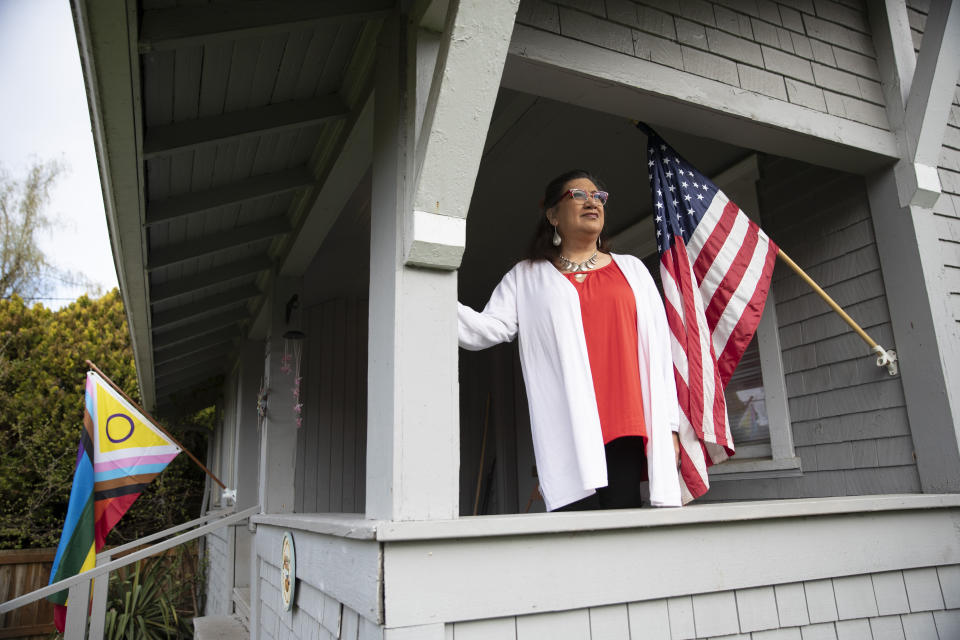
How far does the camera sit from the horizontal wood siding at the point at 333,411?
5.18 m

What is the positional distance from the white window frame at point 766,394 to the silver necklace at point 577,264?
1150 mm

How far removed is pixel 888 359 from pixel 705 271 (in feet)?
2.53

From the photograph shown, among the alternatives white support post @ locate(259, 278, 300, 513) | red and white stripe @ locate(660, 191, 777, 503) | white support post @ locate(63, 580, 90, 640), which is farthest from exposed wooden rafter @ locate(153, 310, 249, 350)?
red and white stripe @ locate(660, 191, 777, 503)

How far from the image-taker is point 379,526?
1472mm

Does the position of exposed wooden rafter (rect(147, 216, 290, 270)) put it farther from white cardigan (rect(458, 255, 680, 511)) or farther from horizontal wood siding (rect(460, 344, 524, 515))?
horizontal wood siding (rect(460, 344, 524, 515))

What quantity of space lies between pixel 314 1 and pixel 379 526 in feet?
4.84

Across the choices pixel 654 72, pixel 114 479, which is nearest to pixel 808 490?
pixel 654 72

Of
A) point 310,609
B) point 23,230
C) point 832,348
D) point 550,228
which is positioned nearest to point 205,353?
point 310,609

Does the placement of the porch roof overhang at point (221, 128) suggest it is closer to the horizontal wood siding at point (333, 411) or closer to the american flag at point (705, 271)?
the american flag at point (705, 271)

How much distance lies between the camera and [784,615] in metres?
1.90

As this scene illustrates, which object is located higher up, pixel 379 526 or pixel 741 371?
pixel 741 371

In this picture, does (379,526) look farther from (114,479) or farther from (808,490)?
(114,479)

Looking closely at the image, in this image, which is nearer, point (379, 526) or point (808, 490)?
point (379, 526)

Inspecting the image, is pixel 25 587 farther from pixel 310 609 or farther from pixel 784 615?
pixel 784 615
